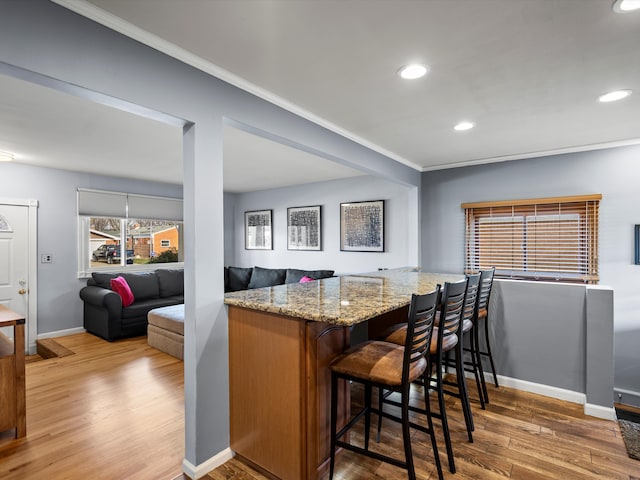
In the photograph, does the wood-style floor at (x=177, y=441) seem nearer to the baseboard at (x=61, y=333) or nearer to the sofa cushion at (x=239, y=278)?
the baseboard at (x=61, y=333)

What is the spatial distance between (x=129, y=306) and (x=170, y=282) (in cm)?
94

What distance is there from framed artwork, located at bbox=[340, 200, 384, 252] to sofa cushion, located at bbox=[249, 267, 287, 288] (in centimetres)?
116

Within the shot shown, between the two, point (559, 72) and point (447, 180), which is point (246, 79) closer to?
point (559, 72)

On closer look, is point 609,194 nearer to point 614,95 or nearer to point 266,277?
point 614,95

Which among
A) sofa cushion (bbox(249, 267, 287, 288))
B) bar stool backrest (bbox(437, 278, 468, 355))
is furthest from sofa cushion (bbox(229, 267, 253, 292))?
bar stool backrest (bbox(437, 278, 468, 355))

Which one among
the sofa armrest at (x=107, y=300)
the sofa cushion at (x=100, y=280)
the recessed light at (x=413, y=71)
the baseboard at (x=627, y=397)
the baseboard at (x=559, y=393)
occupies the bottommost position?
the baseboard at (x=627, y=397)

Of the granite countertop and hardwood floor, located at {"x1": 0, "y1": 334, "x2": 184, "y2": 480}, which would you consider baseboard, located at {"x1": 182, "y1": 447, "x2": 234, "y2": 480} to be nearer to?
hardwood floor, located at {"x1": 0, "y1": 334, "x2": 184, "y2": 480}

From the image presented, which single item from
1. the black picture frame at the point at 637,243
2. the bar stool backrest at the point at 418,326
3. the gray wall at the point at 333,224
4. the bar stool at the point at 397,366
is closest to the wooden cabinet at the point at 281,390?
the bar stool at the point at 397,366

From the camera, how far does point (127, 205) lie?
550 cm

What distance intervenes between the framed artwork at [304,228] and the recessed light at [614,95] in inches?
154

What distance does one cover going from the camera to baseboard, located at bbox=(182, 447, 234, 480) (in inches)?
72.7

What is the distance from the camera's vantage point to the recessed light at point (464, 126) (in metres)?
2.93

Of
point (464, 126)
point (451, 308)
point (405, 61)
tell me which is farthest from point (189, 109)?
point (464, 126)

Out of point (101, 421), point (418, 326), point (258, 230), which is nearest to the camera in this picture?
point (418, 326)
